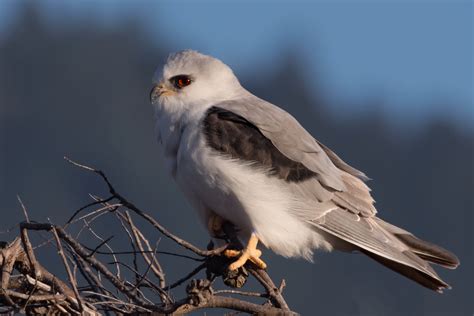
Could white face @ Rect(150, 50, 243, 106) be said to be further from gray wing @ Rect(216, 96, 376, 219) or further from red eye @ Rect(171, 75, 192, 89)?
gray wing @ Rect(216, 96, 376, 219)

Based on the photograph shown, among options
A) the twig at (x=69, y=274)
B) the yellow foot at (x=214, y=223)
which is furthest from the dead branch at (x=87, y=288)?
the yellow foot at (x=214, y=223)

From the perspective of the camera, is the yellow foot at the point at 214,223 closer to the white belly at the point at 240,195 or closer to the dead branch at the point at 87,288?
the white belly at the point at 240,195

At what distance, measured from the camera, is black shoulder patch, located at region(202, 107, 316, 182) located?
16.5 ft

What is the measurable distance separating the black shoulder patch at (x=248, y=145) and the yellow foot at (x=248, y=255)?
1.06ft

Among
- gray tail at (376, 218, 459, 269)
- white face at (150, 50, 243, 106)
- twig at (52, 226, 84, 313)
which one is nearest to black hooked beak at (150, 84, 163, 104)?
white face at (150, 50, 243, 106)

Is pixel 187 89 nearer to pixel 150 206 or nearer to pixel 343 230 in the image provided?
pixel 343 230

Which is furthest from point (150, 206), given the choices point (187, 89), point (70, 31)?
point (70, 31)

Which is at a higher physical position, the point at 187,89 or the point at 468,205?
the point at 187,89

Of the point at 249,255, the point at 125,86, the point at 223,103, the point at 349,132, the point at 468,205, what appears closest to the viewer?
the point at 249,255

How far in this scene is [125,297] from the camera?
4.32 metres

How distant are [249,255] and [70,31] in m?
49.3

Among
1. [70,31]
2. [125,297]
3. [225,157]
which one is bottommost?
[70,31]

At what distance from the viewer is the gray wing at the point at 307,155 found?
199 inches

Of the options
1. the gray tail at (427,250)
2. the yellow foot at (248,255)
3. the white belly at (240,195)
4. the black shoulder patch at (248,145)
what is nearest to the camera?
the yellow foot at (248,255)
